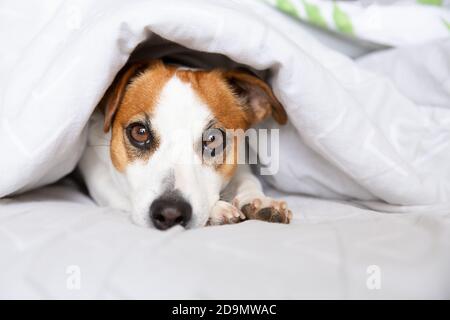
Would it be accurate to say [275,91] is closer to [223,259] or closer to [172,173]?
[172,173]

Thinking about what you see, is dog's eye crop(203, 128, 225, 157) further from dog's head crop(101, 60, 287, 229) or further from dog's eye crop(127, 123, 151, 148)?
dog's eye crop(127, 123, 151, 148)

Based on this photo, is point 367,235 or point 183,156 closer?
point 367,235

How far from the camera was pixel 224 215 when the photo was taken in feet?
4.10

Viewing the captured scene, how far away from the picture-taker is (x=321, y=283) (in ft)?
2.82

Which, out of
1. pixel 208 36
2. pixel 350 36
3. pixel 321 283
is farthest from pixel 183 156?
pixel 350 36

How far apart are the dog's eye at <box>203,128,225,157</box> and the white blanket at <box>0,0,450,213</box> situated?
19 centimetres

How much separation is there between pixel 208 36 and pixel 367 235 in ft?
2.00

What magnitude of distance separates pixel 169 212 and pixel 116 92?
406 millimetres

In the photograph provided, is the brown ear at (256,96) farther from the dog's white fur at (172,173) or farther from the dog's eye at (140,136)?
the dog's eye at (140,136)

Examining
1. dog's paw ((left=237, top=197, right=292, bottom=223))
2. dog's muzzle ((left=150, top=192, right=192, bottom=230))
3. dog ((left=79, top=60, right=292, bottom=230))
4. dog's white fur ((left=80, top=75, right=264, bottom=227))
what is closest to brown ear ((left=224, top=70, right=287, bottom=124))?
dog ((left=79, top=60, right=292, bottom=230))

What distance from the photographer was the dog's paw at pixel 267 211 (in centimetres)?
127

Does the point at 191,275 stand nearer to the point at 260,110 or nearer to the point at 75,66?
the point at 75,66

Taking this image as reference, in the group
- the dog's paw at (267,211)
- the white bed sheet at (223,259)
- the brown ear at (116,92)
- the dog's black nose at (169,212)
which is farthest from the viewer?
the brown ear at (116,92)

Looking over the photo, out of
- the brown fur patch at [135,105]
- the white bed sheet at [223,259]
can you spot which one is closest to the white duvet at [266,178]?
the white bed sheet at [223,259]
